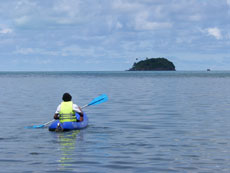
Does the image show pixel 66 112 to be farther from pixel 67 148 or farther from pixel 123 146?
Answer: pixel 123 146

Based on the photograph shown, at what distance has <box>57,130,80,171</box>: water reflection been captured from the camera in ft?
40.0

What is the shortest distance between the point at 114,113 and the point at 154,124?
247 inches

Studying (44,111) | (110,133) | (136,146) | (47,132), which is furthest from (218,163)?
(44,111)

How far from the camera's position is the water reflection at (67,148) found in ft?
40.0

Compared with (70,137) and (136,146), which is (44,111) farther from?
(136,146)

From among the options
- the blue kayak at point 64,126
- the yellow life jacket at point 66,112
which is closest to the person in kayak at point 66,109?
the yellow life jacket at point 66,112

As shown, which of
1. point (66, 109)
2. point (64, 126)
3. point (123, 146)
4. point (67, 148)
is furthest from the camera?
point (64, 126)

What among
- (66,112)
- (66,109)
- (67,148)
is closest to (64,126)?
(66,112)

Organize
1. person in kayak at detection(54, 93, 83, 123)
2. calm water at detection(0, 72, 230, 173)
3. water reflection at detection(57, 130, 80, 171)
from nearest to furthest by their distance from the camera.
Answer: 1. calm water at detection(0, 72, 230, 173)
2. water reflection at detection(57, 130, 80, 171)
3. person in kayak at detection(54, 93, 83, 123)

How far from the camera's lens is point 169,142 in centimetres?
1573

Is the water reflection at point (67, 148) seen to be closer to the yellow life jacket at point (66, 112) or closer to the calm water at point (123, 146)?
the calm water at point (123, 146)

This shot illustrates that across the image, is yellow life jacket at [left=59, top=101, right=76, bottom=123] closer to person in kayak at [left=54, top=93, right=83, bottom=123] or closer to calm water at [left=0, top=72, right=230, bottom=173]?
person in kayak at [left=54, top=93, right=83, bottom=123]

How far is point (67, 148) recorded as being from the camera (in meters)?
14.7

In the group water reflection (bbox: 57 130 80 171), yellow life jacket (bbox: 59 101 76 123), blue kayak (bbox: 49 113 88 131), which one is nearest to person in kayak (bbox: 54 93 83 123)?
yellow life jacket (bbox: 59 101 76 123)
